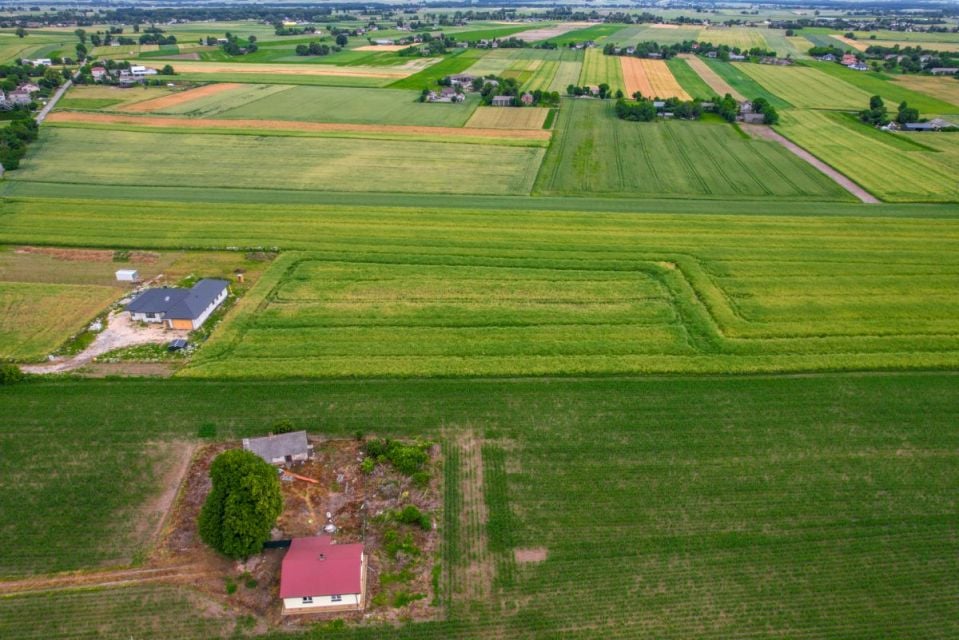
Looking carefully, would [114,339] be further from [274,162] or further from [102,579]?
[274,162]

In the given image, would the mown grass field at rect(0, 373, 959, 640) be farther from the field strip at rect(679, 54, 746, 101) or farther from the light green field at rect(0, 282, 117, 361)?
the field strip at rect(679, 54, 746, 101)

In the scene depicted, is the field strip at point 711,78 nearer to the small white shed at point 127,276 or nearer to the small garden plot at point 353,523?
the small white shed at point 127,276

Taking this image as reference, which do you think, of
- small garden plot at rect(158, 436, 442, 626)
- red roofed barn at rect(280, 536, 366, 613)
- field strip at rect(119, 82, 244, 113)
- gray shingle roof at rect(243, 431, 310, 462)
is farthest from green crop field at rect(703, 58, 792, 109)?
red roofed barn at rect(280, 536, 366, 613)

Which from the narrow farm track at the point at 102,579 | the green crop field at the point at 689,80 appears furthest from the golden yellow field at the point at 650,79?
the narrow farm track at the point at 102,579

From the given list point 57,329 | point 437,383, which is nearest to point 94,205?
point 57,329

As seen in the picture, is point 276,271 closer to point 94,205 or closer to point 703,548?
point 94,205

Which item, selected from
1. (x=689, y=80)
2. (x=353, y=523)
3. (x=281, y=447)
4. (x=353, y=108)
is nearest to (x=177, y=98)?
(x=353, y=108)
